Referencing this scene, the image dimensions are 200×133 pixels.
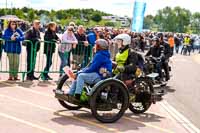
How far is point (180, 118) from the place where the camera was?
32.1 feet

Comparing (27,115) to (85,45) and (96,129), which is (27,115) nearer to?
(96,129)

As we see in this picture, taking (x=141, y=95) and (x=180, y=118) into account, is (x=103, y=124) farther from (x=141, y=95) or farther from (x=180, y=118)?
(x=180, y=118)

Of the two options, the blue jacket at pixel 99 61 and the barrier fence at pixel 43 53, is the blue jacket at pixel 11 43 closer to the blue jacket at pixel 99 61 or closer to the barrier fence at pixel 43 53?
the barrier fence at pixel 43 53

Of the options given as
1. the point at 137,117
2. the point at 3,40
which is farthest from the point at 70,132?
the point at 3,40

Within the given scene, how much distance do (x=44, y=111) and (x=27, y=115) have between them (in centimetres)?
56

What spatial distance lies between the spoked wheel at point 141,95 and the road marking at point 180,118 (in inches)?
27.0

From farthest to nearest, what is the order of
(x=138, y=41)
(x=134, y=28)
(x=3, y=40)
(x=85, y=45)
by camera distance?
1. (x=134, y=28)
2. (x=138, y=41)
3. (x=85, y=45)
4. (x=3, y=40)

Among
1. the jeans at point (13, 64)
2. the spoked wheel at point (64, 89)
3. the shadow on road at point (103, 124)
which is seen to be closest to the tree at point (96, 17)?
the jeans at point (13, 64)

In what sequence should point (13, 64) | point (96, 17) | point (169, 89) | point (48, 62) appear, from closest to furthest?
point (13, 64) → point (48, 62) → point (169, 89) → point (96, 17)

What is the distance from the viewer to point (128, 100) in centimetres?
890

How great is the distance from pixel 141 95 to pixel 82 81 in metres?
1.53

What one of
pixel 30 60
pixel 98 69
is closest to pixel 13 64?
pixel 30 60

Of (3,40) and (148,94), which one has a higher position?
(3,40)

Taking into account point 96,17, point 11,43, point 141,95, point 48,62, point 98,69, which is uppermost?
point 11,43
